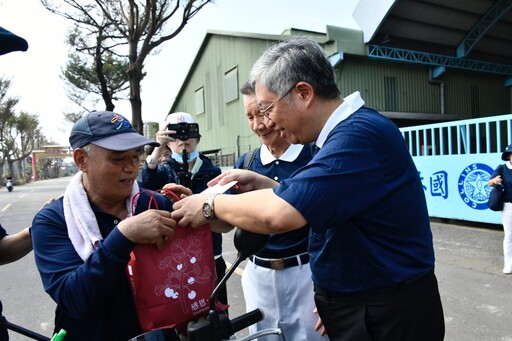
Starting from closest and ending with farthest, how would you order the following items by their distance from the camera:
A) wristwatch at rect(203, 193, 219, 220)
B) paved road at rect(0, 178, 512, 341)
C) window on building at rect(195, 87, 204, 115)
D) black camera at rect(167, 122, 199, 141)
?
wristwatch at rect(203, 193, 219, 220) → black camera at rect(167, 122, 199, 141) → paved road at rect(0, 178, 512, 341) → window on building at rect(195, 87, 204, 115)

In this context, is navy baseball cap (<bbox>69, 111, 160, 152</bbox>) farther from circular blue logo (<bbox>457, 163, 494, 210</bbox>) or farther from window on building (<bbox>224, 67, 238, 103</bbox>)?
window on building (<bbox>224, 67, 238, 103</bbox>)

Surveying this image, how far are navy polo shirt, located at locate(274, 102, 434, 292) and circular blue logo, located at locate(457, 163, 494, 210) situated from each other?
636 centimetres

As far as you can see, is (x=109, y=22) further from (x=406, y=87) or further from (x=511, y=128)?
(x=511, y=128)

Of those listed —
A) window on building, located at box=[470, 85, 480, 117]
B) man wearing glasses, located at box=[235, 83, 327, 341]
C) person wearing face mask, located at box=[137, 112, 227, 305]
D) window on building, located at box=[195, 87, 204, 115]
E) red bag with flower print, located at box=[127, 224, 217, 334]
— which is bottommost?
man wearing glasses, located at box=[235, 83, 327, 341]

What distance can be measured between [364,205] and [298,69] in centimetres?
54

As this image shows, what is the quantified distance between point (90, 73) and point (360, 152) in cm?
2371

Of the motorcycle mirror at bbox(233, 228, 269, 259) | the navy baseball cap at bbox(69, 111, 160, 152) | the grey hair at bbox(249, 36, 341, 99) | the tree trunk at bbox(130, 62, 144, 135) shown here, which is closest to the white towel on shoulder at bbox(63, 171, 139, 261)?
→ the navy baseball cap at bbox(69, 111, 160, 152)

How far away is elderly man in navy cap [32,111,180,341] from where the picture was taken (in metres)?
1.25

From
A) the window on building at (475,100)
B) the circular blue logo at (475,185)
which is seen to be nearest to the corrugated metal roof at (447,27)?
the window on building at (475,100)

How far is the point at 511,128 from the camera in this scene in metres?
6.51

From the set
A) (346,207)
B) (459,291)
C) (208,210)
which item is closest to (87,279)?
(208,210)

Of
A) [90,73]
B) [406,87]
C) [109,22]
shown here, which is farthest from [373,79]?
[90,73]

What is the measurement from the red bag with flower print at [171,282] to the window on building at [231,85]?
680 inches

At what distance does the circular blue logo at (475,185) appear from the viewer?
6801 mm
